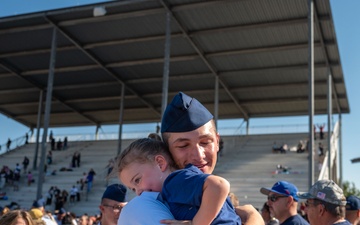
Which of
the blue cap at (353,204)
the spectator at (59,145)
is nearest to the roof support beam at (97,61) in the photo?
the spectator at (59,145)

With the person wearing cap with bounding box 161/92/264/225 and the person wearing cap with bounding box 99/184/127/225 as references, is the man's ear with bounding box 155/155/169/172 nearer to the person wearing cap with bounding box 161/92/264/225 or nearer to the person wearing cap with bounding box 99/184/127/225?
the person wearing cap with bounding box 161/92/264/225

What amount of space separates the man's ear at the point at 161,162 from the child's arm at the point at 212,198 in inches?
13.4

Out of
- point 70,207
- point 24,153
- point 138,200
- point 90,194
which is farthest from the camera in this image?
point 24,153

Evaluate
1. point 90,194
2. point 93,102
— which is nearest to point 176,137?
point 90,194

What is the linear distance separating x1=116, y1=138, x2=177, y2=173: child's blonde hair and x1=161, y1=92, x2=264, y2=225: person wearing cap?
0.03m

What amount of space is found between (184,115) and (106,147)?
37.4 m

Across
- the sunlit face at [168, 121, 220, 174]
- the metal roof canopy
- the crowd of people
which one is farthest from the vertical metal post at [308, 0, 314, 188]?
the sunlit face at [168, 121, 220, 174]

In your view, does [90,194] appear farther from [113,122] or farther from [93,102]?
[113,122]

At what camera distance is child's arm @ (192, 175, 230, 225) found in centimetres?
199

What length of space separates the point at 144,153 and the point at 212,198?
44 cm

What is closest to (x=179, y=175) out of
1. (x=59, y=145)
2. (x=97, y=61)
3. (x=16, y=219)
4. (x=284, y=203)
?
(x=16, y=219)

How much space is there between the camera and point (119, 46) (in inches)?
1075

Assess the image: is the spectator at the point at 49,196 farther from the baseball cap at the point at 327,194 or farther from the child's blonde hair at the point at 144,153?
the child's blonde hair at the point at 144,153

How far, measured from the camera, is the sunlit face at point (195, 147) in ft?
7.40
